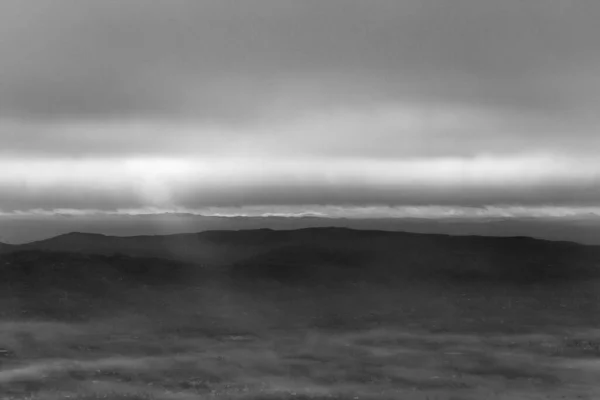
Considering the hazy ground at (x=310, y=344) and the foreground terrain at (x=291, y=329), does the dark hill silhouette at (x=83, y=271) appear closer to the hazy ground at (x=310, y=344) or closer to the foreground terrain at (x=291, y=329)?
the foreground terrain at (x=291, y=329)

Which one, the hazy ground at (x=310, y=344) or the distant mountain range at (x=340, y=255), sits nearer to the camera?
the hazy ground at (x=310, y=344)

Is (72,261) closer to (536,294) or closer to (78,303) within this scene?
(78,303)

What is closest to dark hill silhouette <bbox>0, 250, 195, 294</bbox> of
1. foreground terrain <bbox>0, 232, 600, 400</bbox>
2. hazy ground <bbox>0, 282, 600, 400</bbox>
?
foreground terrain <bbox>0, 232, 600, 400</bbox>

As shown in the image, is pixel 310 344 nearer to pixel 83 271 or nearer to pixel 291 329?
pixel 291 329

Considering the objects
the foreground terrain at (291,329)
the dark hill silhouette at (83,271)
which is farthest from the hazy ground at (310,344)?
the dark hill silhouette at (83,271)

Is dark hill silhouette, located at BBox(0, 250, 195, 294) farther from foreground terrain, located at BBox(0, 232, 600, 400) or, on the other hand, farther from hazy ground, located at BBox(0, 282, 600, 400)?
hazy ground, located at BBox(0, 282, 600, 400)

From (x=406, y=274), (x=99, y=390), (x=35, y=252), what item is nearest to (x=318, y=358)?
(x=99, y=390)
